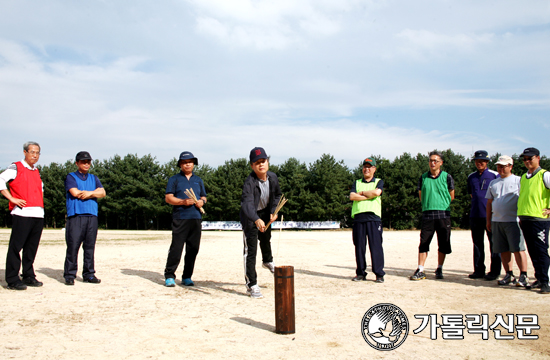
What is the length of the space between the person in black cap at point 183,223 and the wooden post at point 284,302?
3.09 meters

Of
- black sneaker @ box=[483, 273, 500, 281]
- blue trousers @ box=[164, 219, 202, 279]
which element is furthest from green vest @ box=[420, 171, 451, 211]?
blue trousers @ box=[164, 219, 202, 279]

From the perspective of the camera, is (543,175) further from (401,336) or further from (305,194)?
(305,194)

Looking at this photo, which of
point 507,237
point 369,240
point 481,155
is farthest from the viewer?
→ point 481,155

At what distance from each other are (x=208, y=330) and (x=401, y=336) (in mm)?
2010

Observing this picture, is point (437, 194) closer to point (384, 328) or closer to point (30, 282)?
point (384, 328)

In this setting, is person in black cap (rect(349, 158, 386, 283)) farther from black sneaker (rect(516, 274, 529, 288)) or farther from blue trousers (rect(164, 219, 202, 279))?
blue trousers (rect(164, 219, 202, 279))

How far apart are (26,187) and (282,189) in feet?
150

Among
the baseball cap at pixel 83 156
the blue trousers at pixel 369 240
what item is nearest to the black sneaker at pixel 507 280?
the blue trousers at pixel 369 240

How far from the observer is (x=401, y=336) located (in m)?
4.16

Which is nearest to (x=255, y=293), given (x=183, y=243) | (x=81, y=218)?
(x=183, y=243)

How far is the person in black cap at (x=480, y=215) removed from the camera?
7.85 m

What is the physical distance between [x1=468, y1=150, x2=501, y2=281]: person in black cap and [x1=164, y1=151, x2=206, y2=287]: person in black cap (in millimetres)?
5320

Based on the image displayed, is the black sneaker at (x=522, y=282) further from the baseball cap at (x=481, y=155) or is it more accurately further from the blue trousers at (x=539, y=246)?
the baseball cap at (x=481, y=155)

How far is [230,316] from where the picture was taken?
5.03 m
